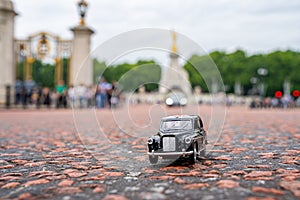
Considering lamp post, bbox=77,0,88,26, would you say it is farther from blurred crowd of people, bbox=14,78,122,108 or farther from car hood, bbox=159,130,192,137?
car hood, bbox=159,130,192,137

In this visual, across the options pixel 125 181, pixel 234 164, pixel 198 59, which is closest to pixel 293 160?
pixel 234 164

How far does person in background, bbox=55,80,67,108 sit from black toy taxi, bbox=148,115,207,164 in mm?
21706

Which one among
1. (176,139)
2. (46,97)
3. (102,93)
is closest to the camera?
(176,139)

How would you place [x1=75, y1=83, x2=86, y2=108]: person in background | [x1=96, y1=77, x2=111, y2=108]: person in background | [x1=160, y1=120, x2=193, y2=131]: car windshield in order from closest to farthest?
[x1=160, y1=120, x2=193, y2=131]: car windshield
[x1=75, y1=83, x2=86, y2=108]: person in background
[x1=96, y1=77, x2=111, y2=108]: person in background

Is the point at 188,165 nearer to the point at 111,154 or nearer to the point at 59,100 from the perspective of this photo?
the point at 111,154

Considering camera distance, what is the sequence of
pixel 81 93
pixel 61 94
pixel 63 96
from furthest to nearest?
pixel 63 96 < pixel 61 94 < pixel 81 93

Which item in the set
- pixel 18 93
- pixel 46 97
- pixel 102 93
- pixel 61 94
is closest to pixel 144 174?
pixel 102 93

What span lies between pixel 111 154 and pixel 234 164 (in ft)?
6.12

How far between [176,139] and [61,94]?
22724 millimetres

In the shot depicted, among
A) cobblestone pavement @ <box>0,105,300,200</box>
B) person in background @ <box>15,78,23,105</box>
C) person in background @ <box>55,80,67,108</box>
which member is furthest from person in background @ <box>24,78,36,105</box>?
cobblestone pavement @ <box>0,105,300,200</box>

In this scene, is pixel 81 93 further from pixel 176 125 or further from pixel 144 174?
pixel 144 174

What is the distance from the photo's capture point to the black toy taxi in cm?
386

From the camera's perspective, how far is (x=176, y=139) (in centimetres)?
386

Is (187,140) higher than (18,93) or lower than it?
lower
